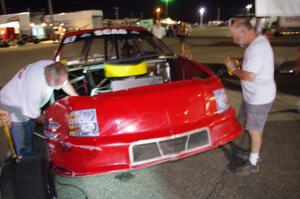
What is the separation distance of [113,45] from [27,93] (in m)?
2.81

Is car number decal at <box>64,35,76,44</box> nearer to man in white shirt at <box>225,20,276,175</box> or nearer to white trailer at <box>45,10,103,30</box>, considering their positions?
man in white shirt at <box>225,20,276,175</box>

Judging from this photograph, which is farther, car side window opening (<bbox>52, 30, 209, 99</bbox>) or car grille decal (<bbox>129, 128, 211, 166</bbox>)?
car side window opening (<bbox>52, 30, 209, 99</bbox>)

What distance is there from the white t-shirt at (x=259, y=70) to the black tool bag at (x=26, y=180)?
6.87 ft

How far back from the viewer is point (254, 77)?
10.4 ft

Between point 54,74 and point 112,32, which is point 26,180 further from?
point 112,32

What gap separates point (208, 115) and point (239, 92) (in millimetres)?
3957

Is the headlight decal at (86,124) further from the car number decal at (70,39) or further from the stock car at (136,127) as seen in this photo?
the car number decal at (70,39)

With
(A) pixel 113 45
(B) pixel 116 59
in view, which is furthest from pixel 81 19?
(B) pixel 116 59

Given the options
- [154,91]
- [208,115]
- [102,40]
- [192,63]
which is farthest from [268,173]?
[102,40]

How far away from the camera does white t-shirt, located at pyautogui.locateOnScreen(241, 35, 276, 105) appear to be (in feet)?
10.2

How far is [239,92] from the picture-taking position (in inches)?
280

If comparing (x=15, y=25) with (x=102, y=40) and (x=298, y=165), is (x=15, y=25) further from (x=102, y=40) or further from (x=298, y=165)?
(x=298, y=165)

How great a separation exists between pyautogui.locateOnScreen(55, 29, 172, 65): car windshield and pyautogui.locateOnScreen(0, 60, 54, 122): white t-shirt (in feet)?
6.98

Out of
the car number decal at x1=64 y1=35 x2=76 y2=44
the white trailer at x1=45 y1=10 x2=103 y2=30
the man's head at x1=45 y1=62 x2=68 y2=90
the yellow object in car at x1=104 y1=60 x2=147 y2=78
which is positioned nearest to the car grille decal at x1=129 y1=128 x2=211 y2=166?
the man's head at x1=45 y1=62 x2=68 y2=90
